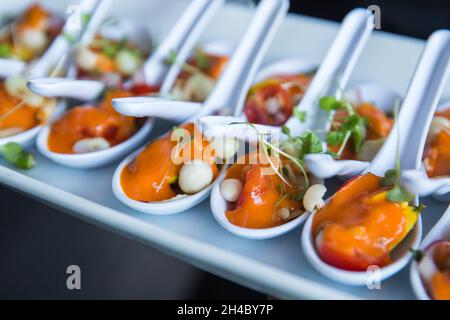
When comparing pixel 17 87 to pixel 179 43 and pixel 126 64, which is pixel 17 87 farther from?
pixel 179 43

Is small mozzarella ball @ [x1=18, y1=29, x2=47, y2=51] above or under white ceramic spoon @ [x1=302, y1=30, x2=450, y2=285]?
under

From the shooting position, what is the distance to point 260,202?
35.0 inches

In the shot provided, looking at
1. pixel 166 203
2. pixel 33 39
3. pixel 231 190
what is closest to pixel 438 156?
pixel 231 190

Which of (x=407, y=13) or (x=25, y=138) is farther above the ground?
(x=407, y=13)

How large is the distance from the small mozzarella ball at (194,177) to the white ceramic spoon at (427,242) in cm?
40

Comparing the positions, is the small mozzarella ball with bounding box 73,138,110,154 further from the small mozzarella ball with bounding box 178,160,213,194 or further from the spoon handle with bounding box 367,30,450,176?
the spoon handle with bounding box 367,30,450,176

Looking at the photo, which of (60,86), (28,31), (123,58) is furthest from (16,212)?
(28,31)

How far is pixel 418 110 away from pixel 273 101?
33 cm

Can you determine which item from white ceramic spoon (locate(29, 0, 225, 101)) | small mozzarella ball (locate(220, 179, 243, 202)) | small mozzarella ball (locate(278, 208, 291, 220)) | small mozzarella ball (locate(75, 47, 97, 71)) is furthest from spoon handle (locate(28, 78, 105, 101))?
small mozzarella ball (locate(278, 208, 291, 220))

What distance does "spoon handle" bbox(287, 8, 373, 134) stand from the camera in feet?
3.66

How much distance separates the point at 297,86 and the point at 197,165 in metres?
0.40

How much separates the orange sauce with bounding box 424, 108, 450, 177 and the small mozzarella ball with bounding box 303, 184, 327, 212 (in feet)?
0.80

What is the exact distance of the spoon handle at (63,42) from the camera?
4.36ft

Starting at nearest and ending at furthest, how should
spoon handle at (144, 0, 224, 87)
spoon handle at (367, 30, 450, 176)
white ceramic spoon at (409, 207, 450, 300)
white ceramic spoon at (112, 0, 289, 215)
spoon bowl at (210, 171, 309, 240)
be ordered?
white ceramic spoon at (409, 207, 450, 300), spoon bowl at (210, 171, 309, 240), spoon handle at (367, 30, 450, 176), white ceramic spoon at (112, 0, 289, 215), spoon handle at (144, 0, 224, 87)
